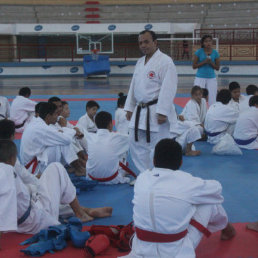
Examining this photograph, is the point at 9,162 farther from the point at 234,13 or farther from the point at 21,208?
the point at 234,13

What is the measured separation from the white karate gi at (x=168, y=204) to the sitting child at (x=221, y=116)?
3970 millimetres

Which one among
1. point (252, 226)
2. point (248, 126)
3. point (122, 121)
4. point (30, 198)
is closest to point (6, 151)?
point (30, 198)

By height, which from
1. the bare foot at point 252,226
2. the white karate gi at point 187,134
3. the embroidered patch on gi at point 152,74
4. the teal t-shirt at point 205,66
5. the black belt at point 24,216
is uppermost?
the teal t-shirt at point 205,66

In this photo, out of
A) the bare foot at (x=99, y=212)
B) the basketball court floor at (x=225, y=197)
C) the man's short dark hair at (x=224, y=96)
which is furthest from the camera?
the man's short dark hair at (x=224, y=96)

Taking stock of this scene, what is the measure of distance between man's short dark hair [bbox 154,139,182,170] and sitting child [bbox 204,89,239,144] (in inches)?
161

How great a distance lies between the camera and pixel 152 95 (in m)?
4.39

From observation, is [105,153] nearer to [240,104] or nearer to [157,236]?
[157,236]

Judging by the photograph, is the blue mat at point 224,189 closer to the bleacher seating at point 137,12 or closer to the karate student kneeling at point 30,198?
the karate student kneeling at point 30,198

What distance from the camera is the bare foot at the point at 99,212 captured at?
384 centimetres

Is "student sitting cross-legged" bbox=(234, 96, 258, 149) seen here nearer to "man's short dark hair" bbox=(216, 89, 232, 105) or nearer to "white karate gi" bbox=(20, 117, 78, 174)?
"man's short dark hair" bbox=(216, 89, 232, 105)

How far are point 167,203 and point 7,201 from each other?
113 cm

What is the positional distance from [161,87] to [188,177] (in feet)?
5.76

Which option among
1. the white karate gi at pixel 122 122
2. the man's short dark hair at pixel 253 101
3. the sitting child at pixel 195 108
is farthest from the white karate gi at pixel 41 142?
the man's short dark hair at pixel 253 101

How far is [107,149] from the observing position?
486cm
